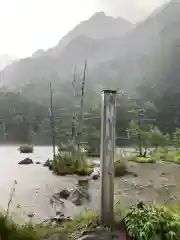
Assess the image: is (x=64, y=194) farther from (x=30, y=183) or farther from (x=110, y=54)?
(x=110, y=54)

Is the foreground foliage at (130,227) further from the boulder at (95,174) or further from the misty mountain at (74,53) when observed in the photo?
the misty mountain at (74,53)

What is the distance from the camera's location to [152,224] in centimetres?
158

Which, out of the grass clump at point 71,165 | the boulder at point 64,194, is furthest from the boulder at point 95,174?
the boulder at point 64,194

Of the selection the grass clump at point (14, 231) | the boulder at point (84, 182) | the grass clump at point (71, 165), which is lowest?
the grass clump at point (14, 231)

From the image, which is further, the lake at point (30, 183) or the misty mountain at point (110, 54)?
the misty mountain at point (110, 54)

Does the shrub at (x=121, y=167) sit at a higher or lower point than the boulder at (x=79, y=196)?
higher

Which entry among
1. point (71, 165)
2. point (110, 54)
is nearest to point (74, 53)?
point (110, 54)

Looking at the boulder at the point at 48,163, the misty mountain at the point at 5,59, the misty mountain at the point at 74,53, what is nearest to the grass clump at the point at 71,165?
the boulder at the point at 48,163

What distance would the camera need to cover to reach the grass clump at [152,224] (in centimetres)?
157

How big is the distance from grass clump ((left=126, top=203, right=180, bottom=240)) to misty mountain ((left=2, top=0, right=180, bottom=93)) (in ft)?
2.13

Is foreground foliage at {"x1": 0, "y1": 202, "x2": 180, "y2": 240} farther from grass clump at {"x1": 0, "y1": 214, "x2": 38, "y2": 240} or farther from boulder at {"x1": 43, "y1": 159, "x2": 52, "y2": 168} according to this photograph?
boulder at {"x1": 43, "y1": 159, "x2": 52, "y2": 168}

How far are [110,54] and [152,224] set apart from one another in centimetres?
88

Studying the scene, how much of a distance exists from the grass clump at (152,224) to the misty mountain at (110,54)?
0.65 meters

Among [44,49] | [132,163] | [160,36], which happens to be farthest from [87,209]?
[160,36]
